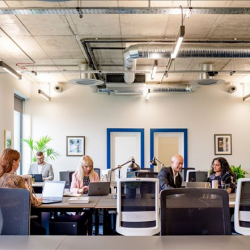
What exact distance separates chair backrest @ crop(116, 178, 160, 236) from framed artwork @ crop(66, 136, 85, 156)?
5.84m

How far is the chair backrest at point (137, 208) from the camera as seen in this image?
3330 mm

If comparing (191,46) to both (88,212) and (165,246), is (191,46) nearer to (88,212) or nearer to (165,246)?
(88,212)

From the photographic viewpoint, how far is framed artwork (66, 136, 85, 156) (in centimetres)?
909

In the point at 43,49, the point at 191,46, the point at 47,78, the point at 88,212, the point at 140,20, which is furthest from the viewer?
the point at 47,78

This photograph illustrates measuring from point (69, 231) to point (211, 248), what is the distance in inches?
91.3

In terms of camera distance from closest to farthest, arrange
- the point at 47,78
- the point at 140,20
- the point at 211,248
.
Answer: the point at 211,248
the point at 140,20
the point at 47,78

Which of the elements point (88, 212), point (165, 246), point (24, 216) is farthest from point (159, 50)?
point (165, 246)

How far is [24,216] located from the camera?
2438mm

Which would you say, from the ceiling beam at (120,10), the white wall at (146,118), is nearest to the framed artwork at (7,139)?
the white wall at (146,118)

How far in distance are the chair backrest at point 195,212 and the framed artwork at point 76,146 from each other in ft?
23.3

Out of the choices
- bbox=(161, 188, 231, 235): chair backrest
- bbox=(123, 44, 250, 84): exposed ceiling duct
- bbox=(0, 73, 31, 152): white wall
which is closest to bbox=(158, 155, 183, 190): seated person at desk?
bbox=(123, 44, 250, 84): exposed ceiling duct

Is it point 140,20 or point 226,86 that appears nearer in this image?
point 140,20

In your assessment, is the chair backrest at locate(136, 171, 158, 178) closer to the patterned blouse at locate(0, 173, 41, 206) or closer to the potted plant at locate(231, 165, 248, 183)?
the patterned blouse at locate(0, 173, 41, 206)

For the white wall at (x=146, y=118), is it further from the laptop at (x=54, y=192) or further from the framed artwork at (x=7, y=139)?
the laptop at (x=54, y=192)
